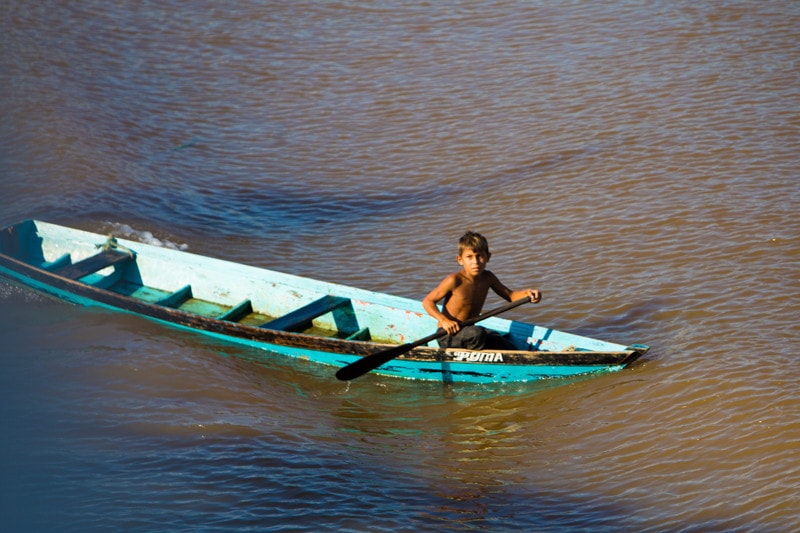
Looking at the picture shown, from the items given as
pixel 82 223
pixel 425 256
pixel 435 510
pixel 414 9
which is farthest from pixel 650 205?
pixel 414 9

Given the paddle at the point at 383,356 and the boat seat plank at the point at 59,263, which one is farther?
the boat seat plank at the point at 59,263

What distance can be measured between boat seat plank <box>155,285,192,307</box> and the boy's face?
9.01 feet

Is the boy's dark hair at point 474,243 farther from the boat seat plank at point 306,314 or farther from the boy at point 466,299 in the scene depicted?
the boat seat plank at point 306,314

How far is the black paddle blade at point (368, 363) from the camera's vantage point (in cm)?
617

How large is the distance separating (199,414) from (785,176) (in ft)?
19.4

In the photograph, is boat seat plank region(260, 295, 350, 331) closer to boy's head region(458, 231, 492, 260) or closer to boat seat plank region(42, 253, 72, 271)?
boy's head region(458, 231, 492, 260)

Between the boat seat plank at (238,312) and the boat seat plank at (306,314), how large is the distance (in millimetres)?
424

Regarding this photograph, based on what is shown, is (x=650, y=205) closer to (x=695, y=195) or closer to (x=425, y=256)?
(x=695, y=195)

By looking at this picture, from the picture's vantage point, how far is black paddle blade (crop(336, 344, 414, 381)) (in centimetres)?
617

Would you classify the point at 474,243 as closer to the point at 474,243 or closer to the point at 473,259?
the point at 474,243

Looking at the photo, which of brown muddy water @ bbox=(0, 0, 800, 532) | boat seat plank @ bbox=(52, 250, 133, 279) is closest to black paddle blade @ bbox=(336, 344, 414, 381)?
brown muddy water @ bbox=(0, 0, 800, 532)

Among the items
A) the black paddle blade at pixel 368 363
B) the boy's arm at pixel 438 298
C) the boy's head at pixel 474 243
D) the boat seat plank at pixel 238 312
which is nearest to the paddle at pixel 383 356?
the black paddle blade at pixel 368 363

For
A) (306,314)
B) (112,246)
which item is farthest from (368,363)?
(112,246)

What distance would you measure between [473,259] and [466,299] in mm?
351
